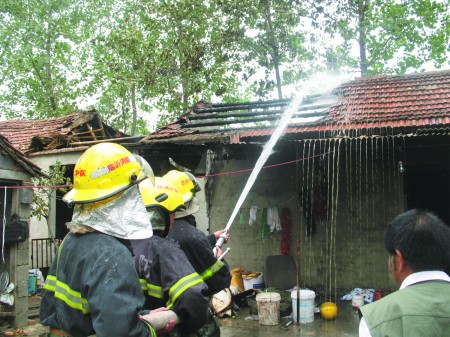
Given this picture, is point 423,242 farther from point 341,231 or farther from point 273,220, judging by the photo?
point 273,220

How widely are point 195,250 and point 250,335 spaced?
441 cm

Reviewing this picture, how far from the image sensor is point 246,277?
9562mm

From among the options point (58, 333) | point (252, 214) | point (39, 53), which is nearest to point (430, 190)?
point (252, 214)

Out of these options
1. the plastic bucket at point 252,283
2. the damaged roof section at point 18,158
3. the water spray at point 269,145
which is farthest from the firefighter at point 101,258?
the plastic bucket at point 252,283

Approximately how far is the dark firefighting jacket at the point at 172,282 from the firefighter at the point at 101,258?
15.6 inches

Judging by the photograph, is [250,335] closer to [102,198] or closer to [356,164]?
[356,164]

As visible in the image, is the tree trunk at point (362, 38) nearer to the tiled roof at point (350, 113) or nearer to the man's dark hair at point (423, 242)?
the tiled roof at point (350, 113)

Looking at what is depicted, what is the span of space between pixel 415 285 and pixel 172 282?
153cm

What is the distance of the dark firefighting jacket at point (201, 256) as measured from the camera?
3.63m

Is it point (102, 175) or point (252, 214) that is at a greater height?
point (102, 175)

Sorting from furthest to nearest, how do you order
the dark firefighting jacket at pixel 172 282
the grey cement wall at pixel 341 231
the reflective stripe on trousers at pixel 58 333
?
the grey cement wall at pixel 341 231, the dark firefighting jacket at pixel 172 282, the reflective stripe on trousers at pixel 58 333

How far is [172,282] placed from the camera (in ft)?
9.10

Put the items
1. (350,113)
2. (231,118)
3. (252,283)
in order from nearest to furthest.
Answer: (350,113) < (252,283) < (231,118)

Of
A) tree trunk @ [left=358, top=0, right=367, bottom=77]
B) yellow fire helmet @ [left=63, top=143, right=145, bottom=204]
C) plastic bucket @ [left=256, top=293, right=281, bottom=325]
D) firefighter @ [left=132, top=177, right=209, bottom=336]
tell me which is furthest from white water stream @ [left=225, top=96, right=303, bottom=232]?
tree trunk @ [left=358, top=0, right=367, bottom=77]
